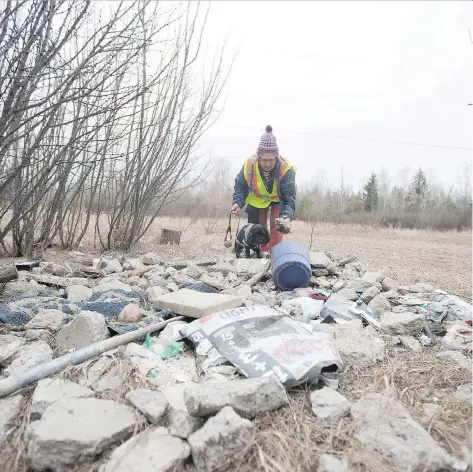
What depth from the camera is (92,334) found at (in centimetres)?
234

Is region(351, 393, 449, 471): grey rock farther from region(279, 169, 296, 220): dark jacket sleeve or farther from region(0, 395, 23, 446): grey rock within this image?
region(279, 169, 296, 220): dark jacket sleeve

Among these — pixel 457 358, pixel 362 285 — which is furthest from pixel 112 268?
pixel 457 358

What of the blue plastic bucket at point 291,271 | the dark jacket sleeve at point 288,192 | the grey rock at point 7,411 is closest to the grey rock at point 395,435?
the grey rock at point 7,411

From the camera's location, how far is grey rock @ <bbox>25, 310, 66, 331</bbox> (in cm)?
255

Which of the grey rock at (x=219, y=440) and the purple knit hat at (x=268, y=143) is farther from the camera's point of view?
the purple knit hat at (x=268, y=143)

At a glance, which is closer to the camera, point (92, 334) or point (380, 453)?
point (380, 453)

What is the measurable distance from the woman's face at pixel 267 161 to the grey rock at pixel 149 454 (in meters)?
3.98

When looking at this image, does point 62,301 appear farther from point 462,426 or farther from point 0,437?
point 462,426

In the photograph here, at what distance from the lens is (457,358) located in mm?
2254

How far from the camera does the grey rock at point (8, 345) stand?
2115 millimetres

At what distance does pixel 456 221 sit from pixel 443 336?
3000 cm

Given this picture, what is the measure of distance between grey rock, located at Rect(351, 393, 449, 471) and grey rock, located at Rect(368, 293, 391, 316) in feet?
4.67

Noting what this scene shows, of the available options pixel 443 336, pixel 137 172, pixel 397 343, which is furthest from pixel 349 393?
pixel 137 172

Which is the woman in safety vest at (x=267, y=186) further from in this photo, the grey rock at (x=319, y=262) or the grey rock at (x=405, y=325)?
the grey rock at (x=405, y=325)
